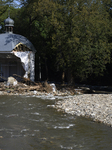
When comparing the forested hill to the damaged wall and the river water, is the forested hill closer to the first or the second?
the damaged wall

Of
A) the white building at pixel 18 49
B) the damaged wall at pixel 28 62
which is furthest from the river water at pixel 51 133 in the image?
the damaged wall at pixel 28 62

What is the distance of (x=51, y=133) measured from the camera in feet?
25.6

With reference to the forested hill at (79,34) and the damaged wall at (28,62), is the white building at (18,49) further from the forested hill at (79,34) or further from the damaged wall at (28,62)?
the forested hill at (79,34)

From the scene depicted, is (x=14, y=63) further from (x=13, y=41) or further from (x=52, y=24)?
(x=52, y=24)

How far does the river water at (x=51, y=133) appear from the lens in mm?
A: 6570

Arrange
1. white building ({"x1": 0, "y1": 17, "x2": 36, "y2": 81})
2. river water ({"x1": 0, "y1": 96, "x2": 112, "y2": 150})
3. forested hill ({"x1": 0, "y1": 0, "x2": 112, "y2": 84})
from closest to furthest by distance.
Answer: river water ({"x1": 0, "y1": 96, "x2": 112, "y2": 150}), forested hill ({"x1": 0, "y1": 0, "x2": 112, "y2": 84}), white building ({"x1": 0, "y1": 17, "x2": 36, "y2": 81})

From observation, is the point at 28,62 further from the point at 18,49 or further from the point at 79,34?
the point at 79,34

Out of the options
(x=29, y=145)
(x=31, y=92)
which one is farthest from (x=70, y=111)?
(x=31, y=92)

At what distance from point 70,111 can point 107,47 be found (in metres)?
12.7

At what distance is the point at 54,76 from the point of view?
33.2 m

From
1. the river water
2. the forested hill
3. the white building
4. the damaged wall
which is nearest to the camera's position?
the river water

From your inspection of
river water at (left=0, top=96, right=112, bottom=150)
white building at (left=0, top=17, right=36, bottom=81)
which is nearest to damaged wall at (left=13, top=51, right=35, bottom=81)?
white building at (left=0, top=17, right=36, bottom=81)

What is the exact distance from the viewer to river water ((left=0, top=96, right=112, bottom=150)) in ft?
21.6

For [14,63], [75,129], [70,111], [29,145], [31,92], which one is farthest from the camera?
[14,63]
